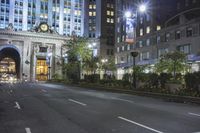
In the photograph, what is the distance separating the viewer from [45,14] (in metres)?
117

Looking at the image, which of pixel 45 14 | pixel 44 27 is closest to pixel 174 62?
pixel 44 27

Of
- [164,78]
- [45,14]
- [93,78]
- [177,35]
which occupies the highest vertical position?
[45,14]

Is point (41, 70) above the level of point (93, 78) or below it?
above

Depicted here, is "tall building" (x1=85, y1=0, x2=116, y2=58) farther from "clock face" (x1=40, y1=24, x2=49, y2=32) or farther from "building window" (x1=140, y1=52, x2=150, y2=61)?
"building window" (x1=140, y1=52, x2=150, y2=61)

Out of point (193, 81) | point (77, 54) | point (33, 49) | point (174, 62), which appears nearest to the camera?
point (193, 81)

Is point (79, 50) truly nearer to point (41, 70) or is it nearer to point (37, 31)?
point (37, 31)

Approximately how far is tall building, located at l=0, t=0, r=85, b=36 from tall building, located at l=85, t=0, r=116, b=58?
640cm

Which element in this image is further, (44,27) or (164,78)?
(44,27)

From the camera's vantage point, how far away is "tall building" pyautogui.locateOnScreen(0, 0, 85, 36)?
109 metres

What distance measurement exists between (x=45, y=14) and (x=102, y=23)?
83.2ft

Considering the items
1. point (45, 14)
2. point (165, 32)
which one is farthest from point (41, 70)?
point (165, 32)

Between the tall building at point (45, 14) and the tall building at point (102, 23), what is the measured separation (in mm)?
6399

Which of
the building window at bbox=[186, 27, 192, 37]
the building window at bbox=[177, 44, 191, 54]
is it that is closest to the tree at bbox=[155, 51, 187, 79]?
the building window at bbox=[177, 44, 191, 54]

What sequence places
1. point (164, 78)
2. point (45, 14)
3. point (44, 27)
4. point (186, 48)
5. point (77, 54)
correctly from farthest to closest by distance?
Answer: point (45, 14) → point (44, 27) → point (77, 54) → point (186, 48) → point (164, 78)
